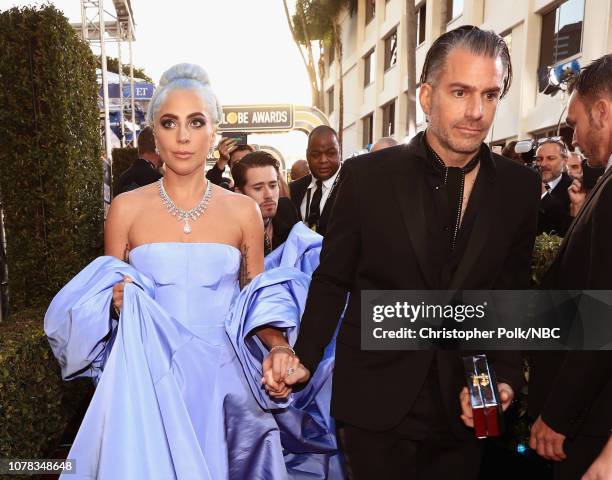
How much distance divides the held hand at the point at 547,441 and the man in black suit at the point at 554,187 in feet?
11.9

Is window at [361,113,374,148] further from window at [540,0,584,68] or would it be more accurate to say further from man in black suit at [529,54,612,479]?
man in black suit at [529,54,612,479]

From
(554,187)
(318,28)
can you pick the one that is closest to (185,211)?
(554,187)

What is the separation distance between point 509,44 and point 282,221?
1497 cm

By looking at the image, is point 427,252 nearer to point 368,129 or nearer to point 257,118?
point 257,118

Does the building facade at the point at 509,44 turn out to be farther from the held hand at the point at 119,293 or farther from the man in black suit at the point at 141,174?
the held hand at the point at 119,293

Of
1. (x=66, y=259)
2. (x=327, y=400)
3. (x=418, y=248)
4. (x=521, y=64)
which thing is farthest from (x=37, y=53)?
(x=521, y=64)

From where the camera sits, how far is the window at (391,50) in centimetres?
2861

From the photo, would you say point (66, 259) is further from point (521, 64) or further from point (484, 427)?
point (521, 64)

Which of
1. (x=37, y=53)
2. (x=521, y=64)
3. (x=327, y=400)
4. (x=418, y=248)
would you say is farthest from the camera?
(x=521, y=64)

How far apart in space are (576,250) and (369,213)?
30.9 inches

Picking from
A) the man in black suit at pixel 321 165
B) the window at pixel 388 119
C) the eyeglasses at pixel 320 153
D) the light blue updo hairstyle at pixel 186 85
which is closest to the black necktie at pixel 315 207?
the man in black suit at pixel 321 165

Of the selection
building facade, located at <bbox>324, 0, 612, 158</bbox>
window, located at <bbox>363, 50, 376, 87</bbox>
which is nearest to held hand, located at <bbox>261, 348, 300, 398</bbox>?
building facade, located at <bbox>324, 0, 612, 158</bbox>

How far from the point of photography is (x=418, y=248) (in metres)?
1.96

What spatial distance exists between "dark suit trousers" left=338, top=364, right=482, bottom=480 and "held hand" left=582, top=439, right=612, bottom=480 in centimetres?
49
